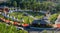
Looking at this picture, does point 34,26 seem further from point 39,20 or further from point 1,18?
point 1,18

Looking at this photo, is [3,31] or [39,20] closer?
[3,31]

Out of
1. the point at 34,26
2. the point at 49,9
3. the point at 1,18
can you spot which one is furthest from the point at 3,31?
the point at 49,9

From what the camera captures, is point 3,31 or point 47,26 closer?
point 3,31

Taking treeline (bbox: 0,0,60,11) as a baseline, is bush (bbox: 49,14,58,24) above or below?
below

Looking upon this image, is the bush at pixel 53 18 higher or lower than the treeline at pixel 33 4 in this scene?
lower

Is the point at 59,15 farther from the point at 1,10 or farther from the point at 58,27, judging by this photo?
the point at 1,10

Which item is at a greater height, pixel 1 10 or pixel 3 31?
pixel 1 10

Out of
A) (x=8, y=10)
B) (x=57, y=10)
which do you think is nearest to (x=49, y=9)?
(x=57, y=10)

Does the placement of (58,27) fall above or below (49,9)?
below

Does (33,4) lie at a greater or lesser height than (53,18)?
greater
